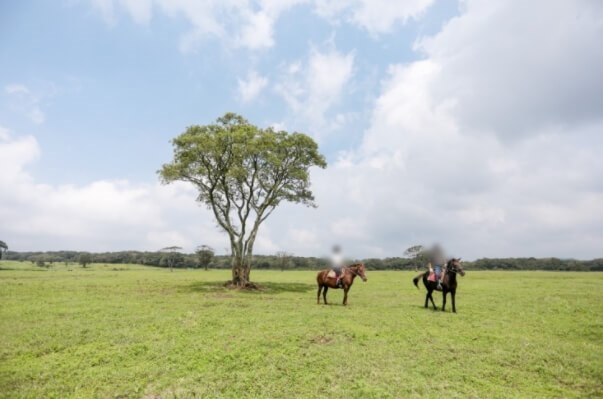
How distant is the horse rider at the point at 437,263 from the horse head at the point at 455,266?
1.19 ft

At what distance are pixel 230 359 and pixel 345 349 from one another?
3785 mm

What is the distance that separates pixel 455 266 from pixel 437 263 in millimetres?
1252

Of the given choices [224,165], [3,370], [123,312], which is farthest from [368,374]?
[224,165]

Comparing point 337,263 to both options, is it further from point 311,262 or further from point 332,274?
point 311,262

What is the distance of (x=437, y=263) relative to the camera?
1916cm

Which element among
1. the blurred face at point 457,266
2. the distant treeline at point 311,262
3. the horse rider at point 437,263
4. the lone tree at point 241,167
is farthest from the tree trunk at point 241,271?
the distant treeline at point 311,262

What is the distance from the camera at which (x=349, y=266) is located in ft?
68.1

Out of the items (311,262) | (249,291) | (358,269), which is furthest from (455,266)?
Result: (311,262)

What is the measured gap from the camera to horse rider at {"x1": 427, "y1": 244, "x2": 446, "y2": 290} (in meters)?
18.7

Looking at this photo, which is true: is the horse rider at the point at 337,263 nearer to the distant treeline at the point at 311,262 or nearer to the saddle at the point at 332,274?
the saddle at the point at 332,274

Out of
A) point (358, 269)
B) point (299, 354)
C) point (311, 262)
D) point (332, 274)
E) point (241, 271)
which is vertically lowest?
point (311, 262)

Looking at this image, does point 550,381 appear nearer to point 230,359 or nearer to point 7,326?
point 230,359

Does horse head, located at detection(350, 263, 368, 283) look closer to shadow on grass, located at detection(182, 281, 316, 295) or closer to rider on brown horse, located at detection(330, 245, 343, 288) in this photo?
rider on brown horse, located at detection(330, 245, 343, 288)

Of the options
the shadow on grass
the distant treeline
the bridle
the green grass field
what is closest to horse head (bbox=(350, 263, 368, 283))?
the green grass field
